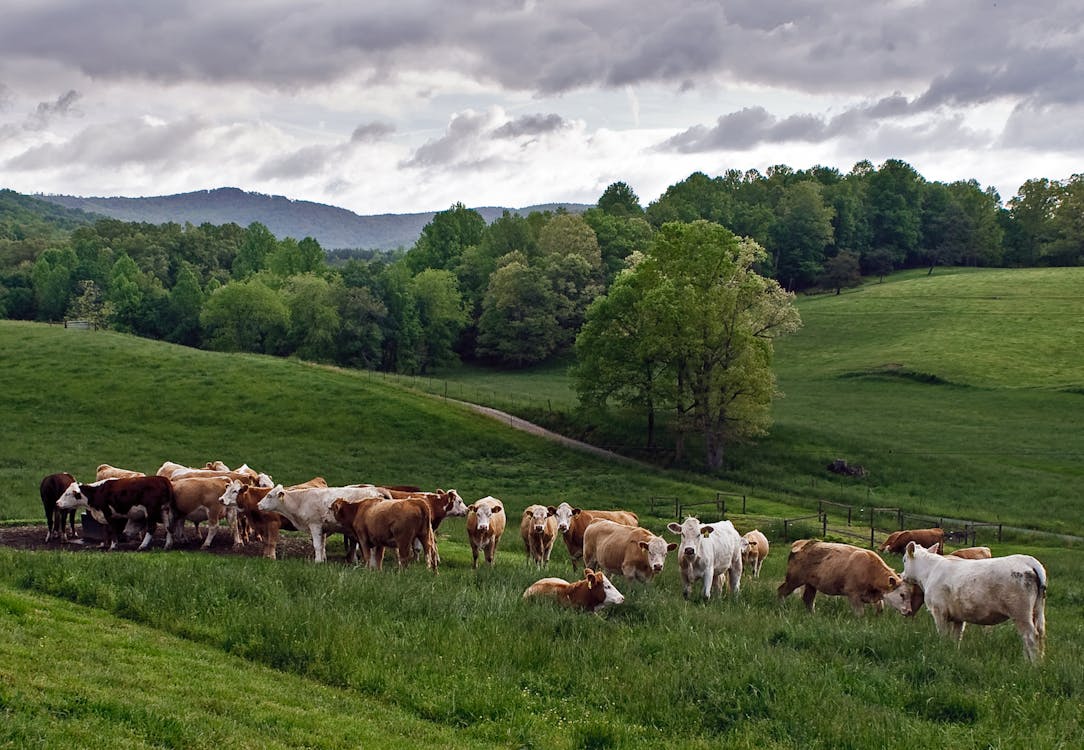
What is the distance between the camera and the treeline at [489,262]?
93938 mm

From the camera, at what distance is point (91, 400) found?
52.2 metres

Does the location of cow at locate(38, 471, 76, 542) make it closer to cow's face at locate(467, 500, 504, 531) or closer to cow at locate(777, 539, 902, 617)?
cow's face at locate(467, 500, 504, 531)

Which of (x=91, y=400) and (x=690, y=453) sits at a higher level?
(x=91, y=400)

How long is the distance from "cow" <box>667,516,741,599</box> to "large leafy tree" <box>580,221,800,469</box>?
32409mm

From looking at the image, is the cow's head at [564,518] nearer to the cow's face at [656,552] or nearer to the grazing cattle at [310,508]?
the cow's face at [656,552]

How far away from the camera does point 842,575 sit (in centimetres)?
1775

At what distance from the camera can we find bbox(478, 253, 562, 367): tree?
308 feet

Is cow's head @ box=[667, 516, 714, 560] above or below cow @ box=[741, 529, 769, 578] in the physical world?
above

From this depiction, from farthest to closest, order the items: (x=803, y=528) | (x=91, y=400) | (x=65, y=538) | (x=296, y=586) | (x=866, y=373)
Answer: (x=866, y=373) → (x=91, y=400) → (x=803, y=528) → (x=65, y=538) → (x=296, y=586)

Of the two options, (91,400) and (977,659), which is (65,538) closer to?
(977,659)

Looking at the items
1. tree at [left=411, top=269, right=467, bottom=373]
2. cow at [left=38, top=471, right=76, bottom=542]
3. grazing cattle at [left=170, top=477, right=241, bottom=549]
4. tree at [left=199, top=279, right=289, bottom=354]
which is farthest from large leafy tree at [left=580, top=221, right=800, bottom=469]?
tree at [left=199, top=279, right=289, bottom=354]

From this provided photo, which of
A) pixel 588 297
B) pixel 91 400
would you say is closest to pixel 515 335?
pixel 588 297

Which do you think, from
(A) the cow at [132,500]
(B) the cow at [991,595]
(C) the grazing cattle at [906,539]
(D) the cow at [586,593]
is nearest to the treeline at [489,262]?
(C) the grazing cattle at [906,539]

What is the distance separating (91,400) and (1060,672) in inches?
1991
